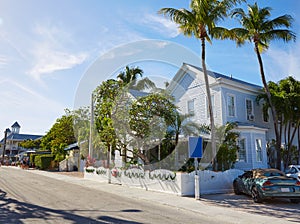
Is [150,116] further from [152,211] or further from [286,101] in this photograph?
[286,101]

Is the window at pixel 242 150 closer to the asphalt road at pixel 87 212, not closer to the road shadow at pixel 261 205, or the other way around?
the road shadow at pixel 261 205

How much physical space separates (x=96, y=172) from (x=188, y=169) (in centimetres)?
710

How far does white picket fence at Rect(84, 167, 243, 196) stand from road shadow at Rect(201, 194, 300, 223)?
36.1 inches

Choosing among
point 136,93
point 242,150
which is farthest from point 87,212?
point 242,150

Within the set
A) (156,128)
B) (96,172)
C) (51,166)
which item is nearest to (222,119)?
(156,128)

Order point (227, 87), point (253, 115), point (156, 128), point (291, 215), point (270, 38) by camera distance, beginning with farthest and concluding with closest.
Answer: point (253, 115) → point (227, 87) → point (270, 38) → point (156, 128) → point (291, 215)

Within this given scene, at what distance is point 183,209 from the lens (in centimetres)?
851

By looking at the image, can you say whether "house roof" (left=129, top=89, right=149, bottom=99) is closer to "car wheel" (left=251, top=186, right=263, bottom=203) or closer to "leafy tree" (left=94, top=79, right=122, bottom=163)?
"leafy tree" (left=94, top=79, right=122, bottom=163)

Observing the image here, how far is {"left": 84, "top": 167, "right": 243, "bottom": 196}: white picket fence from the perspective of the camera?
1139cm

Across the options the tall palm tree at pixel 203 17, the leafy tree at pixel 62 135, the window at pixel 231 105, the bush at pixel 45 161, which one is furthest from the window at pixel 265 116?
the bush at pixel 45 161

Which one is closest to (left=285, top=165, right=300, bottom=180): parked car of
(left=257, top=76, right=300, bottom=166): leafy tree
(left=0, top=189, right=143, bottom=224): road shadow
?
(left=257, top=76, right=300, bottom=166): leafy tree

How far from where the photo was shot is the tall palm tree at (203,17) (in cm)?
1458

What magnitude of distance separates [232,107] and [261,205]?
11647 mm

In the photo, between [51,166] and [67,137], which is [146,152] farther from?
[51,166]
